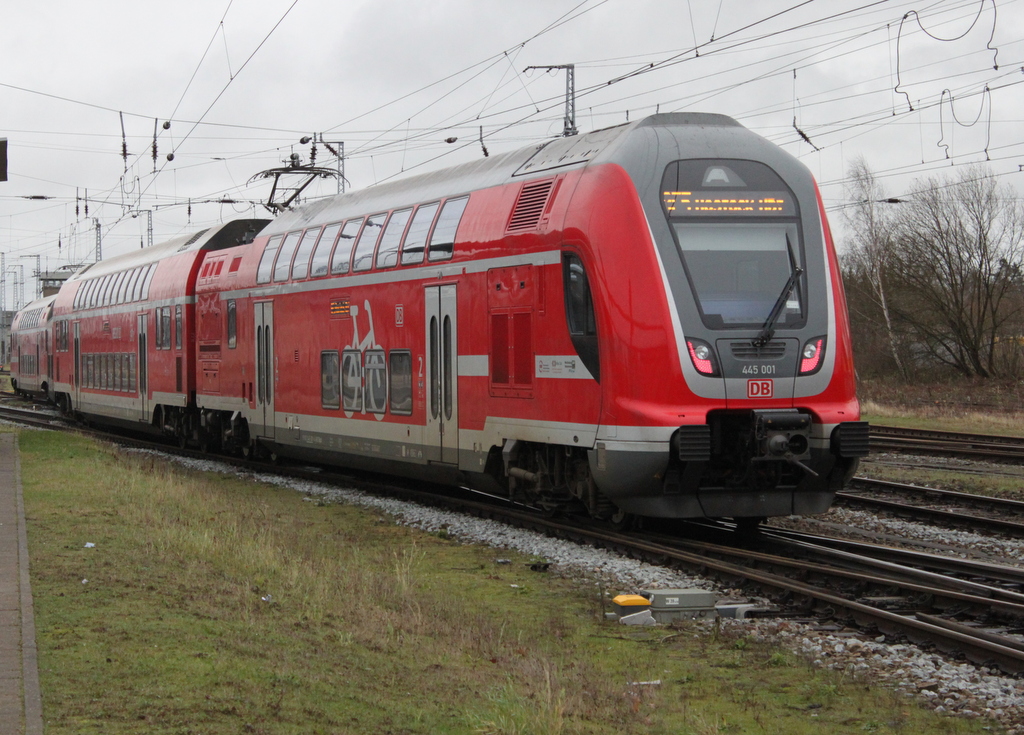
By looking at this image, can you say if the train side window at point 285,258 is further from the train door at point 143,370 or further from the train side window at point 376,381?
the train door at point 143,370

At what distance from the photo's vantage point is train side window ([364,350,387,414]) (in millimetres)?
15383

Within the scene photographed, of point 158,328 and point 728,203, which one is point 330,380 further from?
point 158,328

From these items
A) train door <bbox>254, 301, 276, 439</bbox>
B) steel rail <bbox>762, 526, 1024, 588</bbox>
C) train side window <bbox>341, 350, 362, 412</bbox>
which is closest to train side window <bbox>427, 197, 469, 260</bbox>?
train side window <bbox>341, 350, 362, 412</bbox>

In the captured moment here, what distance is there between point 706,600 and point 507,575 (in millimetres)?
2461

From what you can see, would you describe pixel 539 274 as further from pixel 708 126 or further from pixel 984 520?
pixel 984 520

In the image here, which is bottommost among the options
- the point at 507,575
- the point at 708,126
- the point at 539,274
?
the point at 507,575

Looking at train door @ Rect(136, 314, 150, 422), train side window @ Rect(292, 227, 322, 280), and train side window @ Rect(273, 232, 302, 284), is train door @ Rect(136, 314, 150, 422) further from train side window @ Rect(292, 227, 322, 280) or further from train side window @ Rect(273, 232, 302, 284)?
train side window @ Rect(292, 227, 322, 280)

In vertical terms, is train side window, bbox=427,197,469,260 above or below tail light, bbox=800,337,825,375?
above

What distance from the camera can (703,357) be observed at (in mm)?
10461

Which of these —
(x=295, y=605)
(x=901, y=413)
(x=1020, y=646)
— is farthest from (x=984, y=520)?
(x=901, y=413)

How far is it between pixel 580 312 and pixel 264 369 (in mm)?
9363

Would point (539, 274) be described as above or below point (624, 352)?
above

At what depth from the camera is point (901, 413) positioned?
111 feet

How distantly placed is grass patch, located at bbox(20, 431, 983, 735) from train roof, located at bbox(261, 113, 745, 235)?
4.11 meters
